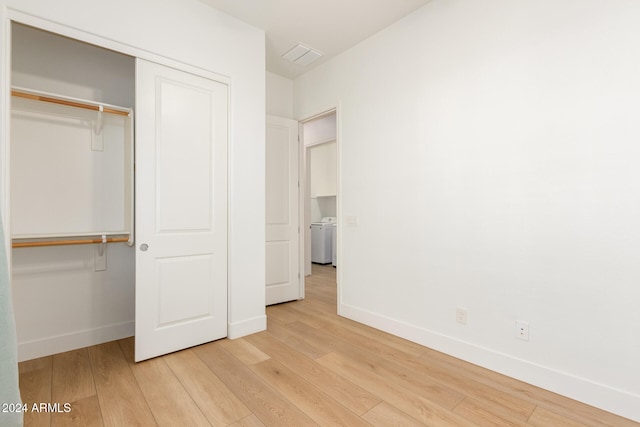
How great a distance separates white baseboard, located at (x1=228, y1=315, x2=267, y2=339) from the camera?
8.96 feet

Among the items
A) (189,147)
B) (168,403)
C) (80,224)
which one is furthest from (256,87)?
(168,403)

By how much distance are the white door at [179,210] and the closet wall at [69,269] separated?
0.64 m

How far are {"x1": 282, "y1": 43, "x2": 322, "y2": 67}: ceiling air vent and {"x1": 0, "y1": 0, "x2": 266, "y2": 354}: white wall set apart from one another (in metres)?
0.44

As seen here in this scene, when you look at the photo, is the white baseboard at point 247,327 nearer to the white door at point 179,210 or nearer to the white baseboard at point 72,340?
the white door at point 179,210

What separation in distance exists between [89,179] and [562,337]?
3.67 m

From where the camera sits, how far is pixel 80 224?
2533 millimetres

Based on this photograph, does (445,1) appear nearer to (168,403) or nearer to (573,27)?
(573,27)

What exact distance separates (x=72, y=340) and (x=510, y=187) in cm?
359

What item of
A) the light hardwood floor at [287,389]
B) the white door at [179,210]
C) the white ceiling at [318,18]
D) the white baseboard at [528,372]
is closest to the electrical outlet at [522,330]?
the white baseboard at [528,372]

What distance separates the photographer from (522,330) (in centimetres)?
206

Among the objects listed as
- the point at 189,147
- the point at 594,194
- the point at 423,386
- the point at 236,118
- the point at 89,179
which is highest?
the point at 236,118

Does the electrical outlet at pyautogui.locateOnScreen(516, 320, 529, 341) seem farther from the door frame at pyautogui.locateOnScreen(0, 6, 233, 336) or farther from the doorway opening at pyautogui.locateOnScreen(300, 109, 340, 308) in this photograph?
the doorway opening at pyautogui.locateOnScreen(300, 109, 340, 308)

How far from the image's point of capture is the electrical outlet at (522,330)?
2.04 meters

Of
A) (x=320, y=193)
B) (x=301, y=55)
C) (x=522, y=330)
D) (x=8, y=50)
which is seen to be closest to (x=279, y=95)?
(x=301, y=55)
